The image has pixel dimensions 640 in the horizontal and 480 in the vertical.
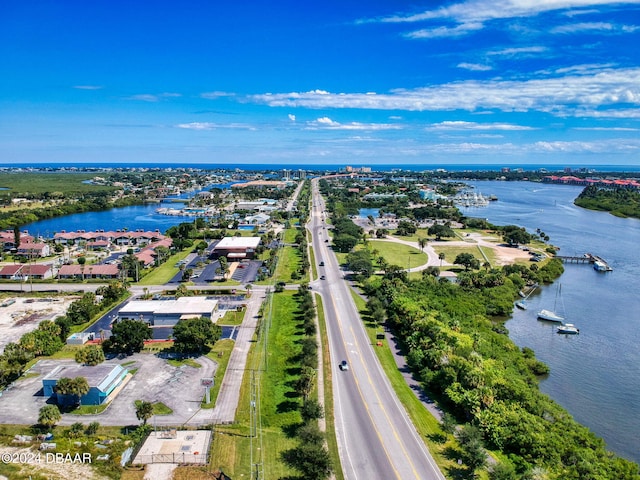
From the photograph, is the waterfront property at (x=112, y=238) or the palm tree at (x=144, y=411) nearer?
the palm tree at (x=144, y=411)

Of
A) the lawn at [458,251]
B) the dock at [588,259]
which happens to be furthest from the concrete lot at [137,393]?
the dock at [588,259]

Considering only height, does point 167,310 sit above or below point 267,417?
above

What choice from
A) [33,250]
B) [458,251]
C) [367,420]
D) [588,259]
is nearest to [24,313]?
[33,250]

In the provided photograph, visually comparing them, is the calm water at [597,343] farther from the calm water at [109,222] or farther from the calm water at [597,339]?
the calm water at [109,222]

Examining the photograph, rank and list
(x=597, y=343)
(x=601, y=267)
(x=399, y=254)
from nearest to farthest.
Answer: (x=597, y=343)
(x=601, y=267)
(x=399, y=254)

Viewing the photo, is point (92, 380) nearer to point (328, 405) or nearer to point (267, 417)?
point (267, 417)

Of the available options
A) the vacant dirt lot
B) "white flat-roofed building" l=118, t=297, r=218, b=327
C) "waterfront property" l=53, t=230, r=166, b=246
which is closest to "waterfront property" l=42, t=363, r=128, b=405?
"white flat-roofed building" l=118, t=297, r=218, b=327

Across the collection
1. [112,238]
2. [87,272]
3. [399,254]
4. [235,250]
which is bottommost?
[399,254]
